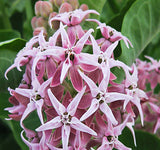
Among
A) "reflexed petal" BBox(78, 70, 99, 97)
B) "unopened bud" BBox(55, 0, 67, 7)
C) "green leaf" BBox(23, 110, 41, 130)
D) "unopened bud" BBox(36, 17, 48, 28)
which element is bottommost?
"green leaf" BBox(23, 110, 41, 130)

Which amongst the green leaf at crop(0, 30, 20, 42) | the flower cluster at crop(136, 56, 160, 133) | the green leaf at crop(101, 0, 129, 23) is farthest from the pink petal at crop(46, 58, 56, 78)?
the green leaf at crop(101, 0, 129, 23)

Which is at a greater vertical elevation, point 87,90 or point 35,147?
point 87,90

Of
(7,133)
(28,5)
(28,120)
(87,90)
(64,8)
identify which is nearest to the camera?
(87,90)

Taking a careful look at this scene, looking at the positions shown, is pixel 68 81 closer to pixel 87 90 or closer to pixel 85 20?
pixel 87 90

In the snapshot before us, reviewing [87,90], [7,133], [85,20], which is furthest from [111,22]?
[7,133]

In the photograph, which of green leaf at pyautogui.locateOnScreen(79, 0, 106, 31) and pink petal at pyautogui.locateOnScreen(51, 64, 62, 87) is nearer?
pink petal at pyautogui.locateOnScreen(51, 64, 62, 87)

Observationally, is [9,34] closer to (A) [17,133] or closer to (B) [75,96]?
(A) [17,133]

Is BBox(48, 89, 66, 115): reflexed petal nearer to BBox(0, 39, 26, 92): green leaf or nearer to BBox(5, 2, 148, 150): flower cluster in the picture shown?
BBox(5, 2, 148, 150): flower cluster
